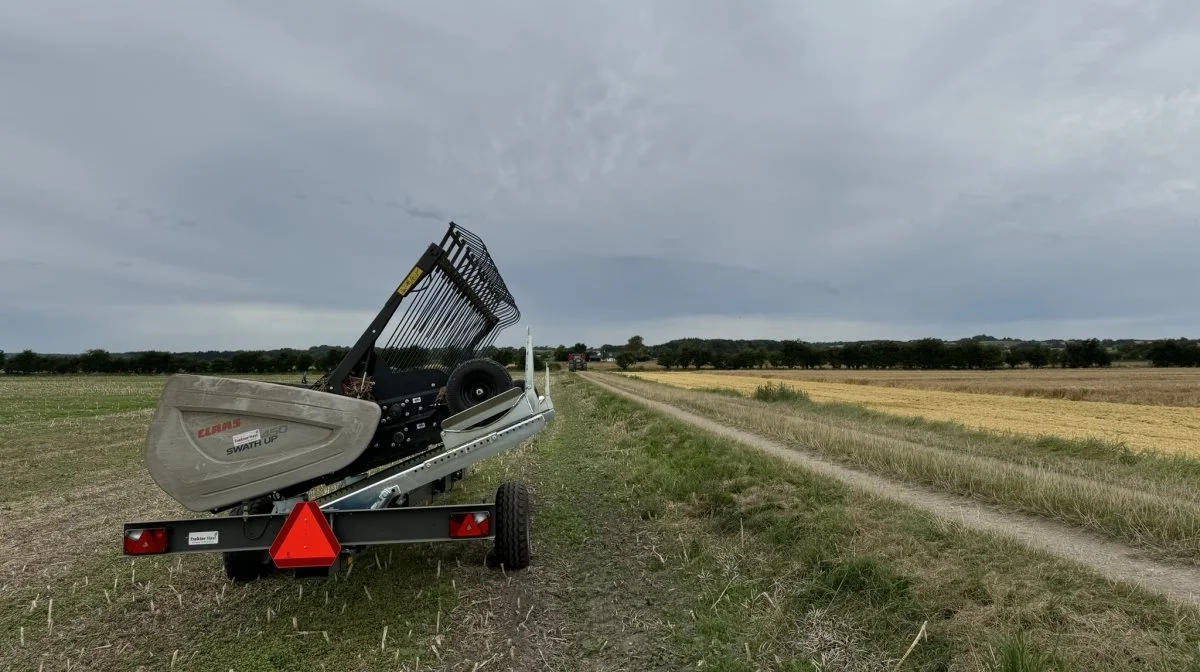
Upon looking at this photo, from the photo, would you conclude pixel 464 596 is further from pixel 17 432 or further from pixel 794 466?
pixel 17 432

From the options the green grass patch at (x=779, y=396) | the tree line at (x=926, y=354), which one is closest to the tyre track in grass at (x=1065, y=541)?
the green grass patch at (x=779, y=396)

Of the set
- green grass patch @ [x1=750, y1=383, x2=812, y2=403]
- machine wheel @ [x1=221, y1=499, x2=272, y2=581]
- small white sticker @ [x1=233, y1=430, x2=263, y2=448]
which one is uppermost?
small white sticker @ [x1=233, y1=430, x2=263, y2=448]

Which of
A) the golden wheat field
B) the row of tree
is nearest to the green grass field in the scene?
the golden wheat field

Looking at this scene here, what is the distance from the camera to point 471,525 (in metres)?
4.59

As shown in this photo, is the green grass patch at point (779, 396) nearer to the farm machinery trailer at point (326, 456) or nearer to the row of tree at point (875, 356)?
the farm machinery trailer at point (326, 456)

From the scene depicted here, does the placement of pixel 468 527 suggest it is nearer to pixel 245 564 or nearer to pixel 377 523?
pixel 377 523

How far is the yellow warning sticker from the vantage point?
5434 millimetres

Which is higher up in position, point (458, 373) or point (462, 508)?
point (458, 373)

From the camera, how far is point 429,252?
216 inches

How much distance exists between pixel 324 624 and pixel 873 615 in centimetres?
382

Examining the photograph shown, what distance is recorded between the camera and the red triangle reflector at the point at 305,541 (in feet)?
13.6

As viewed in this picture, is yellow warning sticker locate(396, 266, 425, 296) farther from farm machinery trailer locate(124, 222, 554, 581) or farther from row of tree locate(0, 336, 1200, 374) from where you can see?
row of tree locate(0, 336, 1200, 374)

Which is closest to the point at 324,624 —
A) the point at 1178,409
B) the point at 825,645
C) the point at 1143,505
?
the point at 825,645

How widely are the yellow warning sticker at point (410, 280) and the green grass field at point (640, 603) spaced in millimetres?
2518
